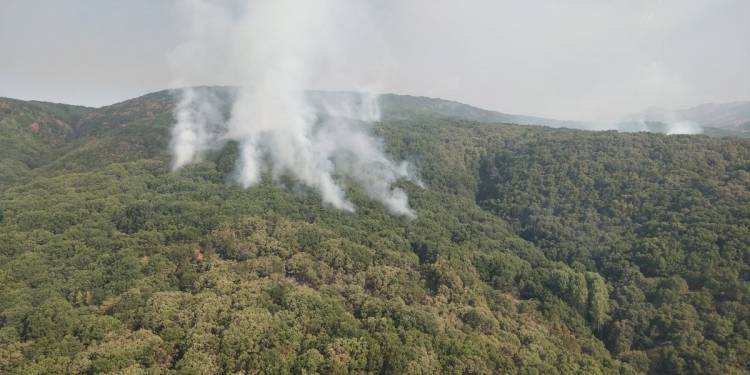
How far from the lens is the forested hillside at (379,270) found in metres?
54.3

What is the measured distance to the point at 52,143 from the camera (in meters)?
165

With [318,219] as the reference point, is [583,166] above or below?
above

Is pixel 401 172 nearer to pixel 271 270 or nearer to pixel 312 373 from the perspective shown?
pixel 271 270

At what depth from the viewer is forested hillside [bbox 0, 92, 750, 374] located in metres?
54.3

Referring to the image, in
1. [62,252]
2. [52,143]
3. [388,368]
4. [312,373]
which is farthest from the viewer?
[52,143]

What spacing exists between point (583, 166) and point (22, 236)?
429ft

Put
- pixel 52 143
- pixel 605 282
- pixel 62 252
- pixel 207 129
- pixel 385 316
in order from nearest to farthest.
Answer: pixel 385 316, pixel 62 252, pixel 605 282, pixel 207 129, pixel 52 143

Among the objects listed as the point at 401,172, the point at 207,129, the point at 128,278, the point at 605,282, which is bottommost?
the point at 605,282

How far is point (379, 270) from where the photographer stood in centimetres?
7525

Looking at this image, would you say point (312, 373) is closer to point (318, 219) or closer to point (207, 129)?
point (318, 219)

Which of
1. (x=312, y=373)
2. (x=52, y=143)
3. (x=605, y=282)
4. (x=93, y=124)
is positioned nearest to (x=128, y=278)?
(x=312, y=373)

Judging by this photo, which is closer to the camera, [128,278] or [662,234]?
[128,278]

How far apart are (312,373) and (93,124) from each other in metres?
178

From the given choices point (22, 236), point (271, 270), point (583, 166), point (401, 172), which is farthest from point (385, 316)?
point (583, 166)
